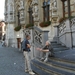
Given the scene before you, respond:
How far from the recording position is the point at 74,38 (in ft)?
37.3

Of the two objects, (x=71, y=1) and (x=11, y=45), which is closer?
(x=71, y=1)

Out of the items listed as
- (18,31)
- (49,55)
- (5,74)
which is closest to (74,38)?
(49,55)

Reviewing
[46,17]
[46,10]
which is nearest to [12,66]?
[46,17]

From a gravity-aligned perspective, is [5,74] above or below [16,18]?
below

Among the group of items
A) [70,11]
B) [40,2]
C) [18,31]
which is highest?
[40,2]

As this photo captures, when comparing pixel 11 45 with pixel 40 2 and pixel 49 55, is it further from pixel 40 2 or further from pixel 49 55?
pixel 49 55

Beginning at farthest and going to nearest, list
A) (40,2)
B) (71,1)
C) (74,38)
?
(40,2), (71,1), (74,38)

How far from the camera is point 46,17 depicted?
1812 centimetres

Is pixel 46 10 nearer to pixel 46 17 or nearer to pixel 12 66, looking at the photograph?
pixel 46 17

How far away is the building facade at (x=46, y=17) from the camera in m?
11.9

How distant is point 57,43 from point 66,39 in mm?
1202

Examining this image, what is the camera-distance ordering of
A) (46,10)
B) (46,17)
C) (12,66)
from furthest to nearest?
(46,10)
(46,17)
(12,66)

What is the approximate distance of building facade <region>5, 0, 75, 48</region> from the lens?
1189 centimetres

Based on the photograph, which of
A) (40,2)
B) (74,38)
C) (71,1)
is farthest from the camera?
(40,2)
